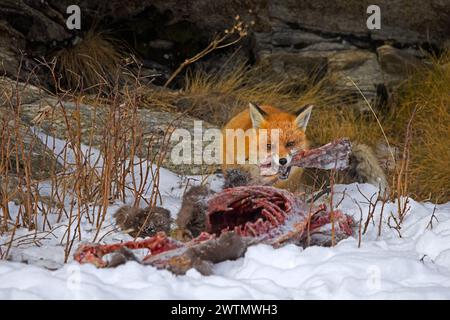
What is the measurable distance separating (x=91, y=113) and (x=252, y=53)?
2.15 meters

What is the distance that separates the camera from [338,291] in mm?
2615

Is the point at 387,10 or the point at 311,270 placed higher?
the point at 387,10

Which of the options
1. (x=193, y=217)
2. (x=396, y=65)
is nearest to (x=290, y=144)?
(x=193, y=217)

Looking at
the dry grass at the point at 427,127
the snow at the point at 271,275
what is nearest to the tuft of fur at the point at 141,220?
the snow at the point at 271,275

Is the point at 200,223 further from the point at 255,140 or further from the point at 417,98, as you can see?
the point at 417,98

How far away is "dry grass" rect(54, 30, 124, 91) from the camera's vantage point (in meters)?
6.71

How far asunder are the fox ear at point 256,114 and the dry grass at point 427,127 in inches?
38.8

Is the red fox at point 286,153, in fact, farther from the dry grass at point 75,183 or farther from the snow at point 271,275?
the snow at point 271,275

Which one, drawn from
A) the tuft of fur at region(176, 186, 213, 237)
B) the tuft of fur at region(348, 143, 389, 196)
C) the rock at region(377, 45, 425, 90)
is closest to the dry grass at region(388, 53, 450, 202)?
the rock at region(377, 45, 425, 90)

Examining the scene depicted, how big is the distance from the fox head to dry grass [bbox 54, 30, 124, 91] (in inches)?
83.1

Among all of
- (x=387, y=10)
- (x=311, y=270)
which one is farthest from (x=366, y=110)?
(x=311, y=270)

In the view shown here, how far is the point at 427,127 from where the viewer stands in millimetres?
6191

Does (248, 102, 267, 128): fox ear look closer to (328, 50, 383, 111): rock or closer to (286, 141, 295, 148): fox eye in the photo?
(286, 141, 295, 148): fox eye
